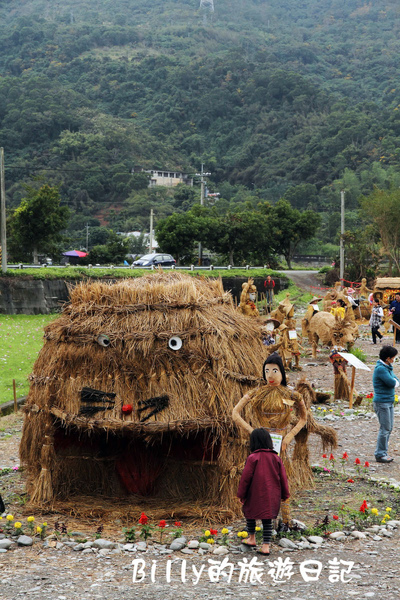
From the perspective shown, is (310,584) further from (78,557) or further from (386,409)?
(386,409)

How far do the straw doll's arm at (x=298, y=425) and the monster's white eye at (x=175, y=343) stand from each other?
1588 mm

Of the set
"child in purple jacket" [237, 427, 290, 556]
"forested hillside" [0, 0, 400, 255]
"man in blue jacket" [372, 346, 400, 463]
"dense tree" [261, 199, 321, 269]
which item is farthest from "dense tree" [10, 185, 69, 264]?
"child in purple jacket" [237, 427, 290, 556]

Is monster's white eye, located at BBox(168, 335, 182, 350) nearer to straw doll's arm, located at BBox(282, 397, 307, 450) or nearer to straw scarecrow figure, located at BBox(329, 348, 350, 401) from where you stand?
straw doll's arm, located at BBox(282, 397, 307, 450)

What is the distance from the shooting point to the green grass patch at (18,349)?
57.7 ft

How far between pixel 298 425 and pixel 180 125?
12946 centimetres

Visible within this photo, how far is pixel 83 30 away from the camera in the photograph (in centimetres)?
18850

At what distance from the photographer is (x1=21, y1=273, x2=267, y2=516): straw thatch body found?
8.82m

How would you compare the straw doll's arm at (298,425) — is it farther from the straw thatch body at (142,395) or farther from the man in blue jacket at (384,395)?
the man in blue jacket at (384,395)

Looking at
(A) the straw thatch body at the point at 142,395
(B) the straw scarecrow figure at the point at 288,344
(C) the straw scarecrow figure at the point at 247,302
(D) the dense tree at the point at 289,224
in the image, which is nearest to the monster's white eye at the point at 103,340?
(A) the straw thatch body at the point at 142,395

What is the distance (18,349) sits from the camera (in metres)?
21.9

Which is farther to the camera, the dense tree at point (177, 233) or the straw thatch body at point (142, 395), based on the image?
the dense tree at point (177, 233)

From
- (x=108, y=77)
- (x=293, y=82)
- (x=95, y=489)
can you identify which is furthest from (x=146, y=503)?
(x=108, y=77)

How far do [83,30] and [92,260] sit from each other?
149 m

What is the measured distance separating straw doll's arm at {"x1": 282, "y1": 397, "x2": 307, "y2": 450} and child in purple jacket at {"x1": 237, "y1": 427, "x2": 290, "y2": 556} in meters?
0.69
